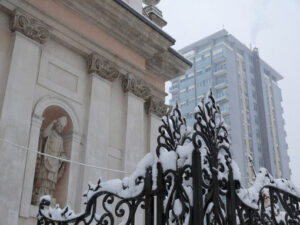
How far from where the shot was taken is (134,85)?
1240cm

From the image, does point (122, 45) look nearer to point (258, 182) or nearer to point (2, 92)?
point (2, 92)

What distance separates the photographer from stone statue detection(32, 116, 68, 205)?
9.47 meters

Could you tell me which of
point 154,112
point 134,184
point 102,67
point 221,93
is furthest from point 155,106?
point 221,93

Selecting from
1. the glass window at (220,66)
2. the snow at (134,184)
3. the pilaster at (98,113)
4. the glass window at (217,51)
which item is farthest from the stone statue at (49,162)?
the glass window at (217,51)

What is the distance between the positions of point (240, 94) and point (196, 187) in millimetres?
50532

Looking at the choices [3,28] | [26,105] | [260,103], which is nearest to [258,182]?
[26,105]

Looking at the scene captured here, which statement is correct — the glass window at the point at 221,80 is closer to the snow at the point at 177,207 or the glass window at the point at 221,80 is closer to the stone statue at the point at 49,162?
the stone statue at the point at 49,162

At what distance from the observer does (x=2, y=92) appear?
904 cm

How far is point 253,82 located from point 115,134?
155ft

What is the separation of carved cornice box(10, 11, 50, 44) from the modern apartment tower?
39880 millimetres

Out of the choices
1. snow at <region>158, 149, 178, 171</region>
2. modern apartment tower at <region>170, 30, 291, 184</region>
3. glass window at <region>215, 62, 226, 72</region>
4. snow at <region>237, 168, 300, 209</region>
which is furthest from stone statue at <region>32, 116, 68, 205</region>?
glass window at <region>215, 62, 226, 72</region>

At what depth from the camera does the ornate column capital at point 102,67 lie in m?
11.4

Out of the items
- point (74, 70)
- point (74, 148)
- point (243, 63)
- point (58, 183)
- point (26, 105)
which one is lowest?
point (58, 183)

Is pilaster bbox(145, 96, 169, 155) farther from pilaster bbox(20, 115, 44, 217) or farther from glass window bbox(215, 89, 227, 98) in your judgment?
glass window bbox(215, 89, 227, 98)
